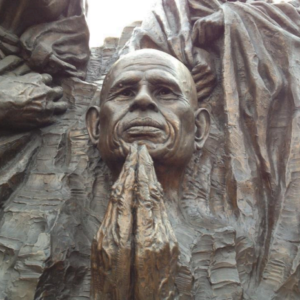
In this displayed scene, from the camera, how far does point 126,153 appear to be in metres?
1.72

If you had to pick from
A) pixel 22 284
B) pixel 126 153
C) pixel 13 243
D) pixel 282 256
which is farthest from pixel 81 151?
pixel 282 256

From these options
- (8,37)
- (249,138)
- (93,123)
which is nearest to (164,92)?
(93,123)

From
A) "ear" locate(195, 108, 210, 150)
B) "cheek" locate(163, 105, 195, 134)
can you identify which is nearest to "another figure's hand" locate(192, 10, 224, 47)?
"ear" locate(195, 108, 210, 150)

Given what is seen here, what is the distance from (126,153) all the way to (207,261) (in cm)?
55

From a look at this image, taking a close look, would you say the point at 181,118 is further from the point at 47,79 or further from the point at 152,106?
the point at 47,79

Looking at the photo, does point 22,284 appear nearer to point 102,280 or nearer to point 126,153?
point 102,280

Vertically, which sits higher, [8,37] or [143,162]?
[8,37]

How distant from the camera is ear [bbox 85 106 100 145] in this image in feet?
6.57

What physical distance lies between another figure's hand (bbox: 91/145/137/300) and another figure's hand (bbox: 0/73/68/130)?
75 cm

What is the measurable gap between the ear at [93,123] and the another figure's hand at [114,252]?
0.61 meters

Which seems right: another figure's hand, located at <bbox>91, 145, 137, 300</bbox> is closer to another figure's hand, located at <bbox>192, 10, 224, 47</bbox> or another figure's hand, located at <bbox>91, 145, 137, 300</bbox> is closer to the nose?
the nose

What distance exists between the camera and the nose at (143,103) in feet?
5.81

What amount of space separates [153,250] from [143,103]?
26.8 inches

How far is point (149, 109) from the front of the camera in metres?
1.79
